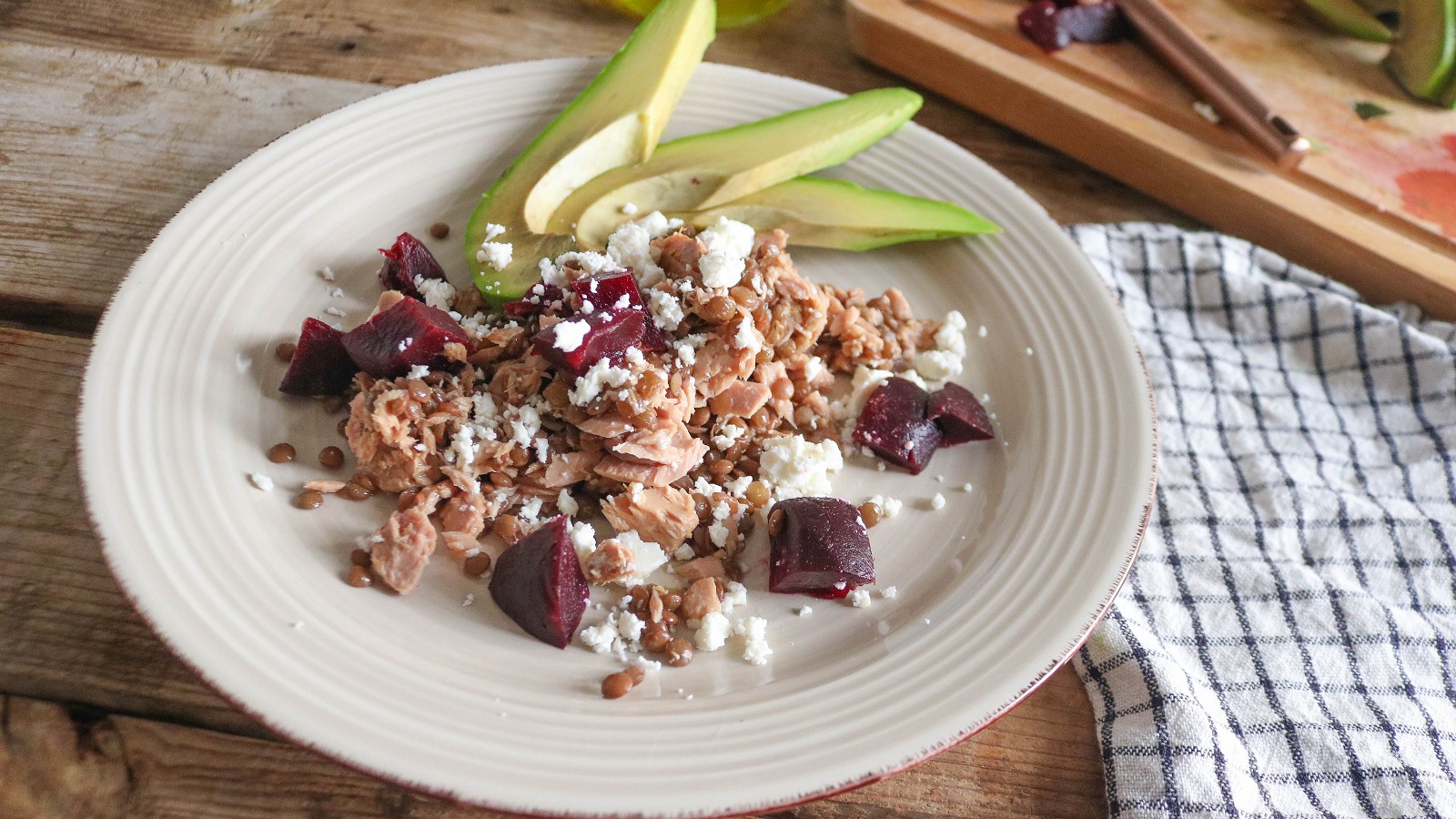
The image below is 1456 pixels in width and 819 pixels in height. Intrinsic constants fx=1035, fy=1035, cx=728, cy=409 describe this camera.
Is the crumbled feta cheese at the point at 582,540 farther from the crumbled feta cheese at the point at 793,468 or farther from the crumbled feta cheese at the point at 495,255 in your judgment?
the crumbled feta cheese at the point at 495,255

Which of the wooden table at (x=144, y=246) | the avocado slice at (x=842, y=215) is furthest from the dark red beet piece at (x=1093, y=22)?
the avocado slice at (x=842, y=215)

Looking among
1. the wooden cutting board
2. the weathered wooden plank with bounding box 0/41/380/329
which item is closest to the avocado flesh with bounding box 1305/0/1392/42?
the wooden cutting board

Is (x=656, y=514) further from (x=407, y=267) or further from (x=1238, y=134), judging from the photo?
(x=1238, y=134)

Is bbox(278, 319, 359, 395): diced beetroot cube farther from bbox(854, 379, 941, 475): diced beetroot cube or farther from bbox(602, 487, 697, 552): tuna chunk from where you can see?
bbox(854, 379, 941, 475): diced beetroot cube

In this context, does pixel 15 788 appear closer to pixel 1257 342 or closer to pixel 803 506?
pixel 803 506

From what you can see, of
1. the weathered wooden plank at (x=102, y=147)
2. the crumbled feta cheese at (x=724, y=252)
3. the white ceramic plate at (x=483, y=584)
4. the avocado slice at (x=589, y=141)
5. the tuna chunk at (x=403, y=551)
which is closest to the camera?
the white ceramic plate at (x=483, y=584)
